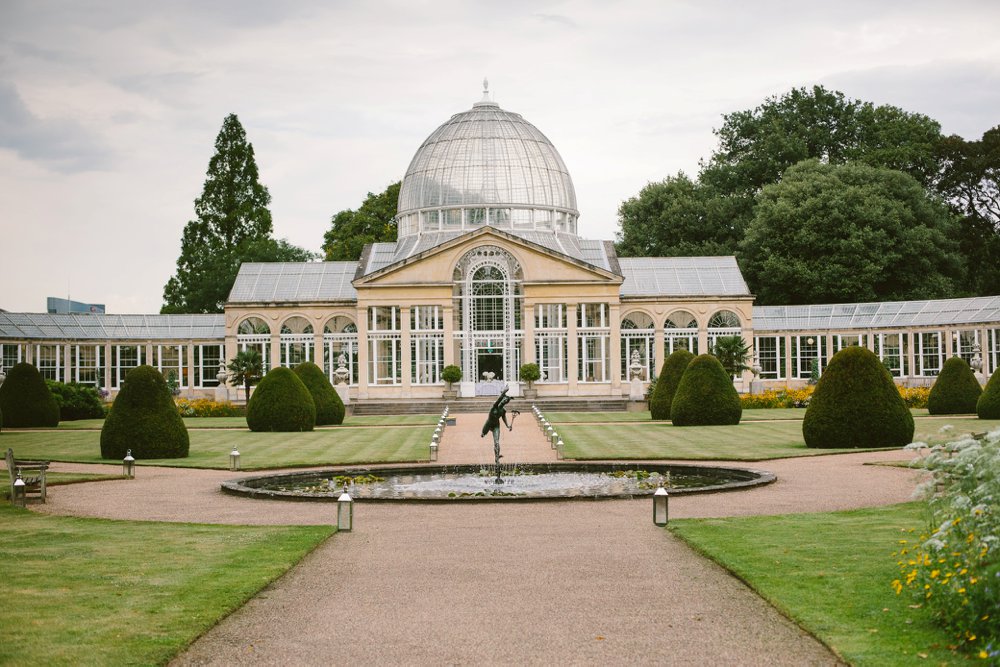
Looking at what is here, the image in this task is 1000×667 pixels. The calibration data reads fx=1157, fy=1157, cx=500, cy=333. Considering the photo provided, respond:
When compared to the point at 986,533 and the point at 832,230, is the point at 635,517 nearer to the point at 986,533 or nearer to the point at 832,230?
the point at 986,533

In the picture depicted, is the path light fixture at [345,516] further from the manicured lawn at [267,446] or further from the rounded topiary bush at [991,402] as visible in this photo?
the rounded topiary bush at [991,402]

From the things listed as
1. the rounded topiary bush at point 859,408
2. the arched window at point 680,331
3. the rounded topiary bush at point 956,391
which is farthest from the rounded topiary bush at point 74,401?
the rounded topiary bush at point 956,391

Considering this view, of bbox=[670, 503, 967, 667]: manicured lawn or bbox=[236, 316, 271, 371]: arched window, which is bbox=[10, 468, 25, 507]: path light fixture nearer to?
bbox=[670, 503, 967, 667]: manicured lawn

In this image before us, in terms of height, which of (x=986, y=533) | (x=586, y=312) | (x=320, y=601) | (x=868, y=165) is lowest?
(x=320, y=601)

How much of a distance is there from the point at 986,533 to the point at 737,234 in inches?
2599

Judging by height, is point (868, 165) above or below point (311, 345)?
above

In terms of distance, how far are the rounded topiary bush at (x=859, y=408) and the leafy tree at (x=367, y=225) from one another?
169 feet

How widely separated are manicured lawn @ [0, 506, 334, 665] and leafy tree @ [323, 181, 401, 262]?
5981 centimetres

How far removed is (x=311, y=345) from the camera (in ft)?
193

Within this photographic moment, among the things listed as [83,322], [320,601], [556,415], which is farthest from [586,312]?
[320,601]

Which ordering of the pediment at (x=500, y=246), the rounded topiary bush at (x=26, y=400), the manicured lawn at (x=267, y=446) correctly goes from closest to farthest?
the manicured lawn at (x=267, y=446), the rounded topiary bush at (x=26, y=400), the pediment at (x=500, y=246)

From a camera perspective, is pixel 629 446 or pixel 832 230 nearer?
pixel 629 446

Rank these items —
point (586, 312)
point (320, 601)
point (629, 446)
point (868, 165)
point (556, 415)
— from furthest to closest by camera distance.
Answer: point (868, 165) < point (586, 312) < point (556, 415) < point (629, 446) < point (320, 601)

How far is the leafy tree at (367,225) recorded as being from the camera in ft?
250
